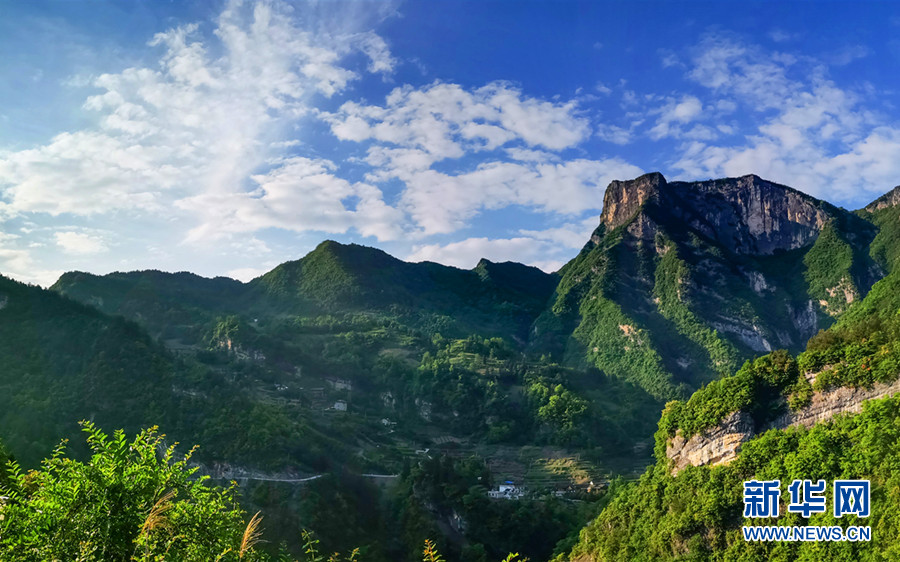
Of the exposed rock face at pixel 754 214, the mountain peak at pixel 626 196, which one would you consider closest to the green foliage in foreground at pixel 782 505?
the mountain peak at pixel 626 196

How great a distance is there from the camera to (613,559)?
35.0 m

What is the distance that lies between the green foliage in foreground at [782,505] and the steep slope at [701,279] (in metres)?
65.7

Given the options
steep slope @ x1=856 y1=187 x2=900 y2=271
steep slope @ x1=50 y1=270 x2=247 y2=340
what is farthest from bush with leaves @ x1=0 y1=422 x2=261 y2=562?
steep slope @ x1=856 y1=187 x2=900 y2=271

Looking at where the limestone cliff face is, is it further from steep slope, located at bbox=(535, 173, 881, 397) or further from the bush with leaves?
steep slope, located at bbox=(535, 173, 881, 397)

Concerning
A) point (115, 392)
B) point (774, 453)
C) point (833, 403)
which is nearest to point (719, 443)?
point (774, 453)

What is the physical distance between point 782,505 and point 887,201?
14075 centimetres

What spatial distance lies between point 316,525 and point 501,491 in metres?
22.2

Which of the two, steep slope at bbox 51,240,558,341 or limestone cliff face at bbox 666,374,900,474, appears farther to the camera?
steep slope at bbox 51,240,558,341

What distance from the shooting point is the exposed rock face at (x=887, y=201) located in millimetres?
131750

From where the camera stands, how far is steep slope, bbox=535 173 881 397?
355 feet

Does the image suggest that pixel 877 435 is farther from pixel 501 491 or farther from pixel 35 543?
pixel 501 491

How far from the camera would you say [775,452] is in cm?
3098

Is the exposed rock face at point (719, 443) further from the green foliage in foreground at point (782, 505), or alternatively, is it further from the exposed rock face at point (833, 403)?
the exposed rock face at point (833, 403)

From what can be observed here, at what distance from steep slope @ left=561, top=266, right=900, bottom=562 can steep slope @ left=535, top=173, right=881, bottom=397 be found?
211 ft
